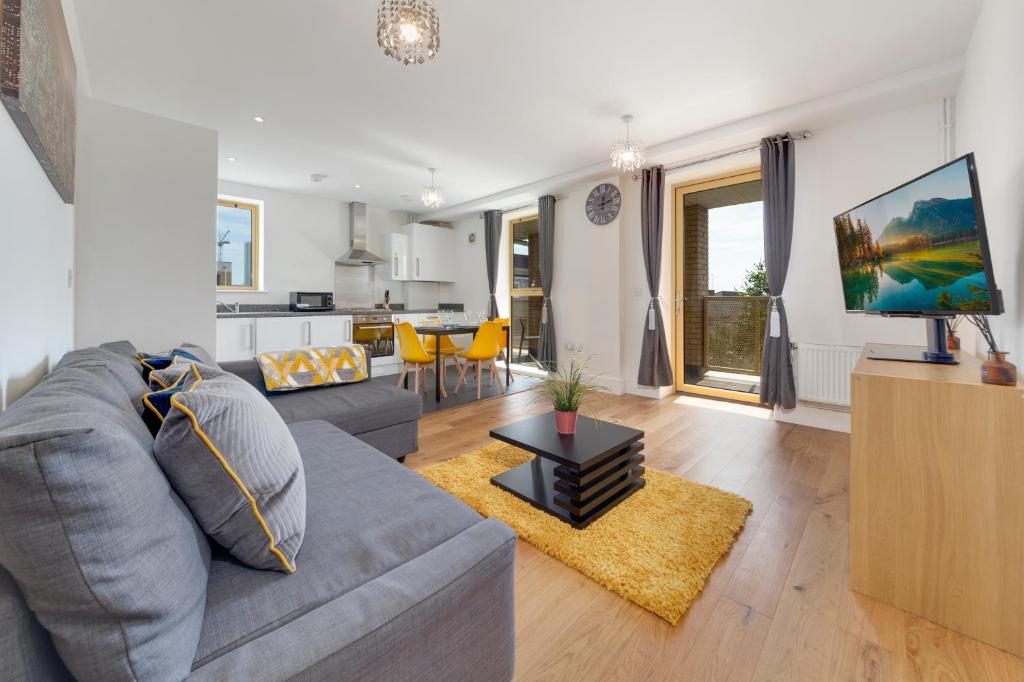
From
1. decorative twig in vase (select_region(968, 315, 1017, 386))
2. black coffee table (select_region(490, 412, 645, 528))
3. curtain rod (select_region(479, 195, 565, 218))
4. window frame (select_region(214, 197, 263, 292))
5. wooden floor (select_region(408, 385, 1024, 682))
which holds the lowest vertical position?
wooden floor (select_region(408, 385, 1024, 682))

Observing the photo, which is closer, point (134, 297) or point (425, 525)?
point (425, 525)

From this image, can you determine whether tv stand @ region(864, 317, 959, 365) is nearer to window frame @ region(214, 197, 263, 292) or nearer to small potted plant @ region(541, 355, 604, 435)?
small potted plant @ region(541, 355, 604, 435)

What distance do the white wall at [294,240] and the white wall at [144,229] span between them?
2889mm

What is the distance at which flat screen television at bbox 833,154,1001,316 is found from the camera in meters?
1.43

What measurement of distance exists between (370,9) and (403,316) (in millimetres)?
4329

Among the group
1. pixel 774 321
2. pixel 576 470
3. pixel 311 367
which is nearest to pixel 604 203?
pixel 774 321

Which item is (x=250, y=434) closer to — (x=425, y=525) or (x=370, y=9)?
(x=425, y=525)

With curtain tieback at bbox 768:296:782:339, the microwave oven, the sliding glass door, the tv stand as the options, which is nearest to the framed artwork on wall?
the tv stand

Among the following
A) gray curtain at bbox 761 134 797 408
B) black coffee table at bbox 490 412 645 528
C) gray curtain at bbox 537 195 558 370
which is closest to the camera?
black coffee table at bbox 490 412 645 528

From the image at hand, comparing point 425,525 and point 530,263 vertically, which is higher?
point 530,263

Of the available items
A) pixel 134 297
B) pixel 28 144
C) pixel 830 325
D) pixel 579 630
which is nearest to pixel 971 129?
pixel 830 325

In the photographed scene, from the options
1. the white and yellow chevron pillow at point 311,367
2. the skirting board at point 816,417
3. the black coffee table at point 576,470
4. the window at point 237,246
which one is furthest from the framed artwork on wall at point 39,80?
the skirting board at point 816,417

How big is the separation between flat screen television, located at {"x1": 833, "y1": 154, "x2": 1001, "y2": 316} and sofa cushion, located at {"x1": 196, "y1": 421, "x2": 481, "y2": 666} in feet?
6.35

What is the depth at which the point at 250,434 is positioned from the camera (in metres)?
0.91
